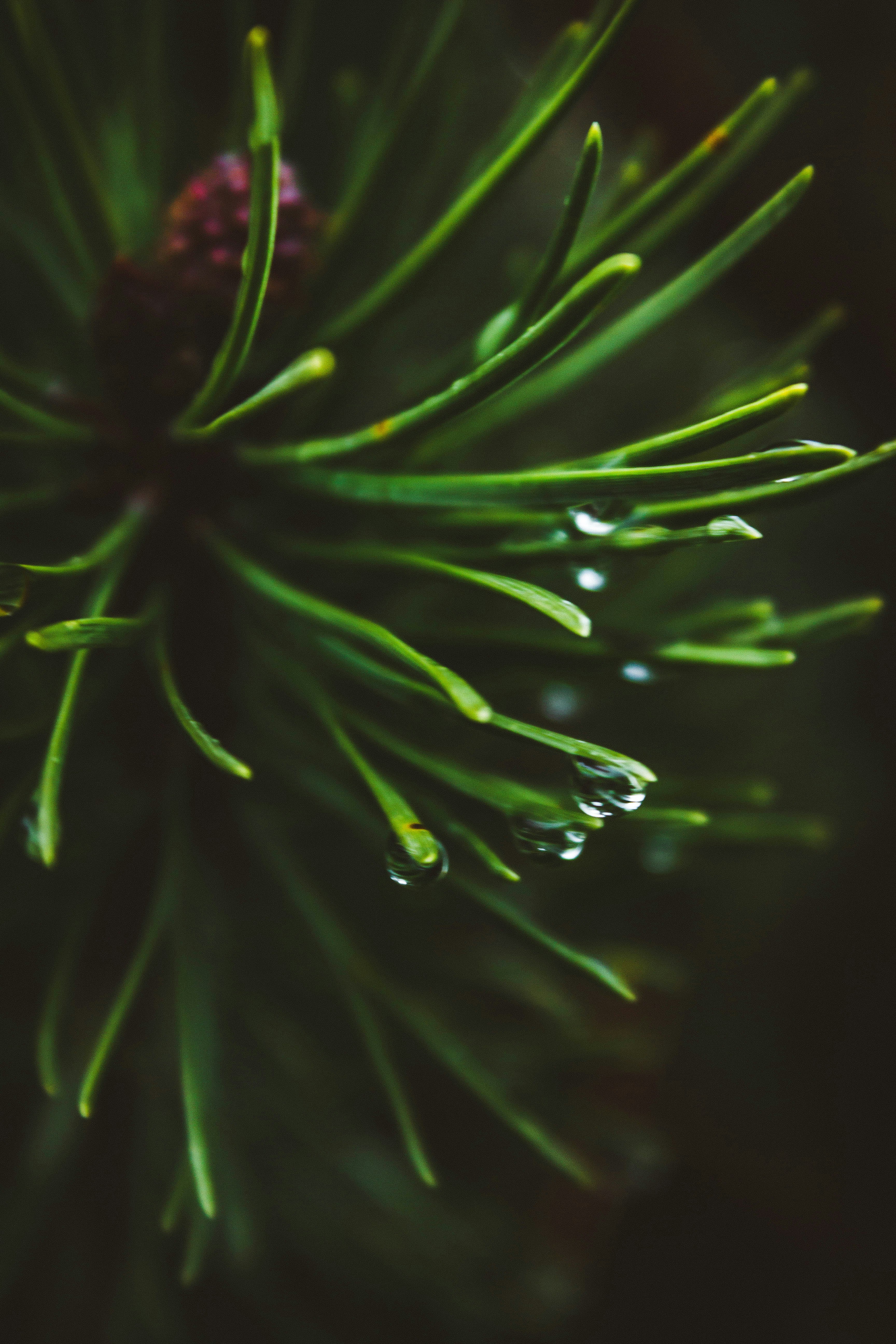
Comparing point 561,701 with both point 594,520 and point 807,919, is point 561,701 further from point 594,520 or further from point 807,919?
point 807,919

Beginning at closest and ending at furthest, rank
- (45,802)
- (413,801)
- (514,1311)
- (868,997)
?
(45,802) < (413,801) < (514,1311) < (868,997)

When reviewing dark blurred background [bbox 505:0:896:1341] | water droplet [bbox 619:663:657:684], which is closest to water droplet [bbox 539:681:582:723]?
water droplet [bbox 619:663:657:684]

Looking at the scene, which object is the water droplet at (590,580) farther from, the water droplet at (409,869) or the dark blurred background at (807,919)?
the dark blurred background at (807,919)

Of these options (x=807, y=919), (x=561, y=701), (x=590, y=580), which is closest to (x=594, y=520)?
(x=590, y=580)

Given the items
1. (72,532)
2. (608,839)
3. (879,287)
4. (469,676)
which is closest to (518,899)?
(608,839)

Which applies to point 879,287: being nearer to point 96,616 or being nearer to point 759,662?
point 759,662
